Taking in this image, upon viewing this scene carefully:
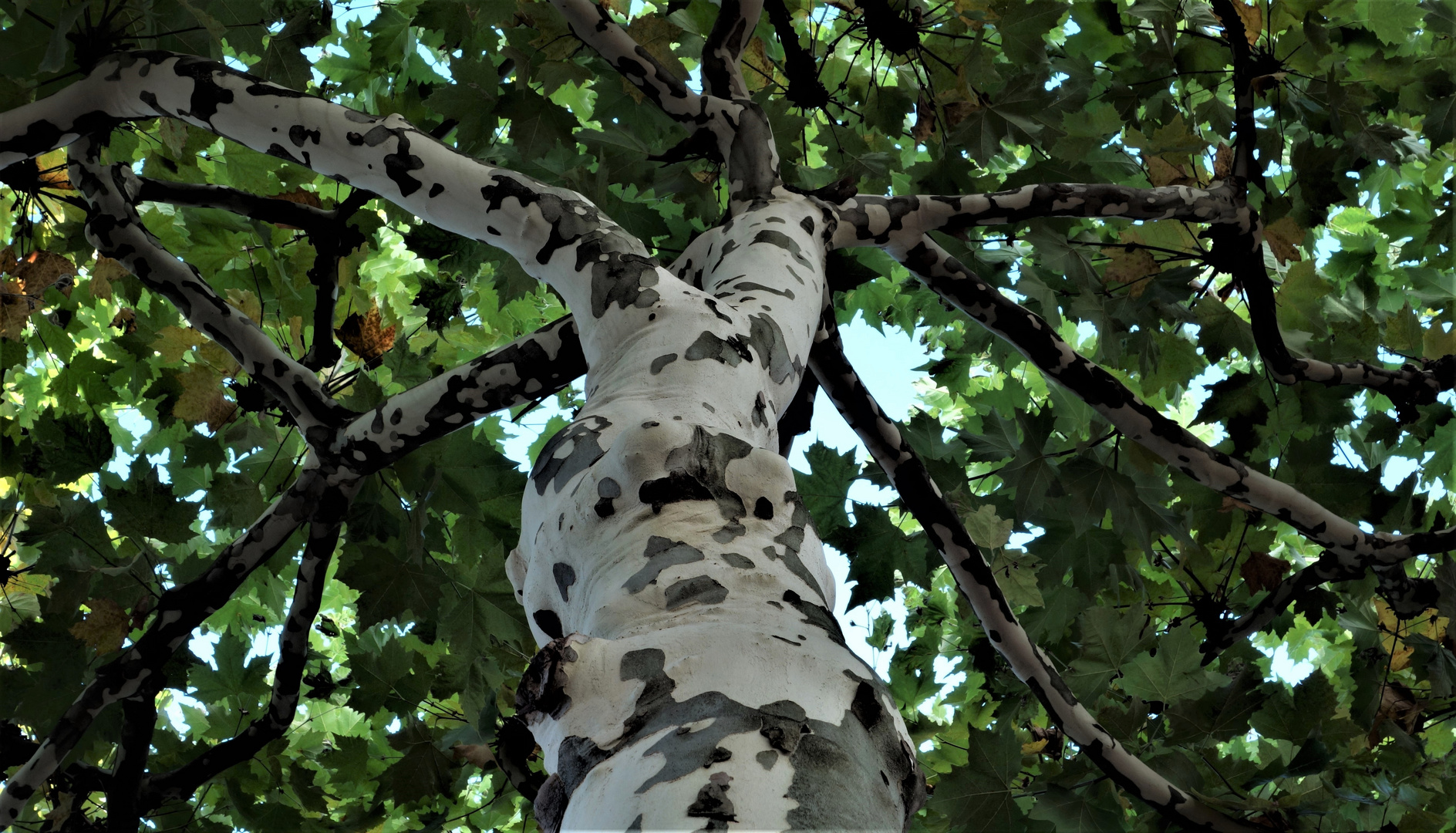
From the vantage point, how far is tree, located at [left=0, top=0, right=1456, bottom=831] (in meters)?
1.23

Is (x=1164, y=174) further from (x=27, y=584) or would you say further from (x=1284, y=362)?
(x=27, y=584)

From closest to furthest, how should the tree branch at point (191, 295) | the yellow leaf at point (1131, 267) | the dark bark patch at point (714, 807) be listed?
the dark bark patch at point (714, 807) → the tree branch at point (191, 295) → the yellow leaf at point (1131, 267)

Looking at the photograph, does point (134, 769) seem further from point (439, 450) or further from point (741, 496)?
point (741, 496)

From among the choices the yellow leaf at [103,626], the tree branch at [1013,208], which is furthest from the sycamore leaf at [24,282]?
the tree branch at [1013,208]

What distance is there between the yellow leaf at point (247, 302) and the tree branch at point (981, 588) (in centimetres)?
168

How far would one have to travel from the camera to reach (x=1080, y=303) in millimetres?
3121

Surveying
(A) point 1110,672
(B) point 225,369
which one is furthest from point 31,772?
(A) point 1110,672

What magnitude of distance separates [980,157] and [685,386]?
89.0 inches

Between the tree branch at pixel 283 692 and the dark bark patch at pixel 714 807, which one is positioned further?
the tree branch at pixel 283 692

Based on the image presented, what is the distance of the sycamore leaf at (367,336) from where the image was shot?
10.5ft

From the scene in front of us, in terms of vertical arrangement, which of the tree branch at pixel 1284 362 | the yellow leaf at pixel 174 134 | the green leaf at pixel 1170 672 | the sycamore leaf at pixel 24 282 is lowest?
the green leaf at pixel 1170 672

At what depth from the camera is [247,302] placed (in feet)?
9.72

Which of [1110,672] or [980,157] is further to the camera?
[980,157]

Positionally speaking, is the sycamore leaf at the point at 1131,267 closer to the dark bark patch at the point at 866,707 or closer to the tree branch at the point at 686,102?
the tree branch at the point at 686,102
